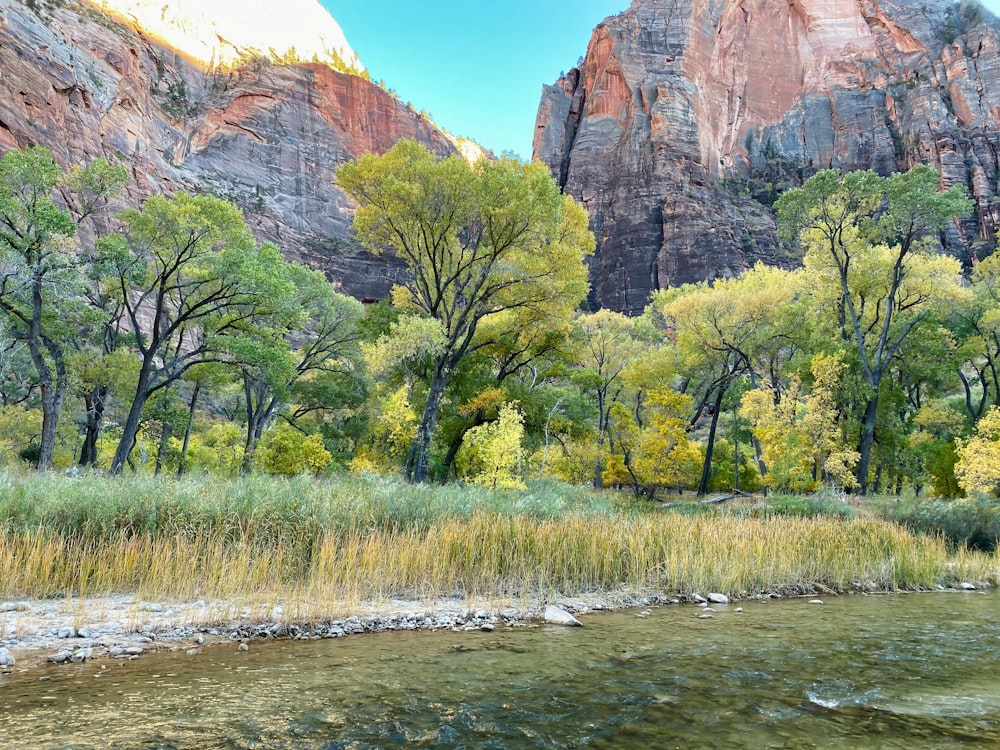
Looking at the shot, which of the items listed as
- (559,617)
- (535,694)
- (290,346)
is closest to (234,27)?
(290,346)

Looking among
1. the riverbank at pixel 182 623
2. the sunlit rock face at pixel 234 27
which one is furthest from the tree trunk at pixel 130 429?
the sunlit rock face at pixel 234 27

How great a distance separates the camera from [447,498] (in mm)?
10523

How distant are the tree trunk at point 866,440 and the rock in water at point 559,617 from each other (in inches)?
853

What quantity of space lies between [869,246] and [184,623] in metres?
30.5

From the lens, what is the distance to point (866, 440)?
23391 mm

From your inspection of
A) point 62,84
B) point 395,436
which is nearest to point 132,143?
point 62,84

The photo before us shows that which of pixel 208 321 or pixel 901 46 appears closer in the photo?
pixel 208 321

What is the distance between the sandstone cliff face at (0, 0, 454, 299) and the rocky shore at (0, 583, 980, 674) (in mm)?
33532

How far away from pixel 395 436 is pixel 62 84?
152ft

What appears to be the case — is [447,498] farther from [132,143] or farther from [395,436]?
[132,143]

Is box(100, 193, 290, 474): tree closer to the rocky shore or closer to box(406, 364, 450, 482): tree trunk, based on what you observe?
box(406, 364, 450, 482): tree trunk

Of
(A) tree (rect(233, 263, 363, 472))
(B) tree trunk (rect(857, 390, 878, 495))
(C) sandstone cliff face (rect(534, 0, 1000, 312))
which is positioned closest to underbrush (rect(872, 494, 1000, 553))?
(B) tree trunk (rect(857, 390, 878, 495))

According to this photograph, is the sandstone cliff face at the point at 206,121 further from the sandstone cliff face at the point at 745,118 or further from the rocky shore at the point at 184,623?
the rocky shore at the point at 184,623

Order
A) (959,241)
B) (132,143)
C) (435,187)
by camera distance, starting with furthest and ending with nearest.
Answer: (959,241) < (132,143) < (435,187)
